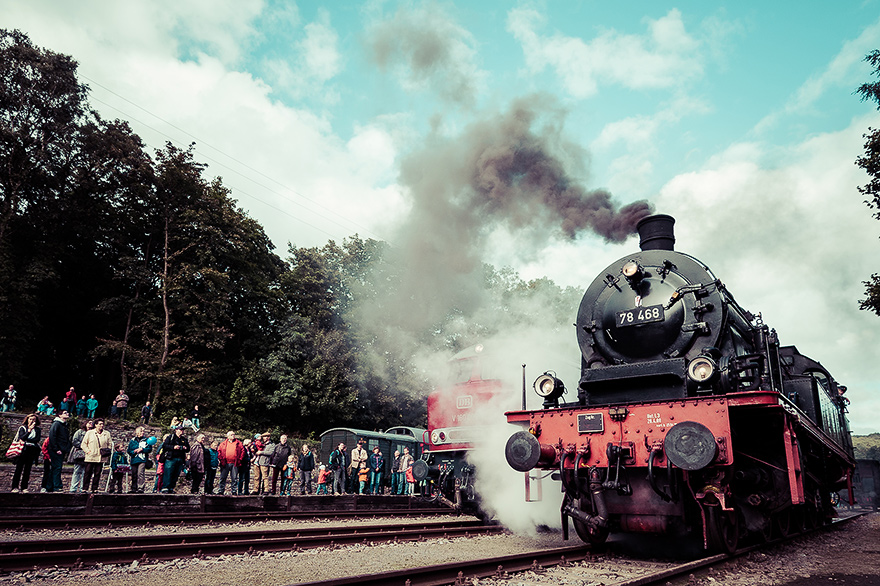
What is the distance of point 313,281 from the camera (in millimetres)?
28922

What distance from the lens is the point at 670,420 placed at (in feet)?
18.7

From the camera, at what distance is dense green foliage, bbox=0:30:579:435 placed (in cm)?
2198

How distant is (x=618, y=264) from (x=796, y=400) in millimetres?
3301

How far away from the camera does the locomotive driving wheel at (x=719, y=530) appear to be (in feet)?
19.2

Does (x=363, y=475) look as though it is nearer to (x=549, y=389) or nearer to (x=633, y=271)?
(x=549, y=389)

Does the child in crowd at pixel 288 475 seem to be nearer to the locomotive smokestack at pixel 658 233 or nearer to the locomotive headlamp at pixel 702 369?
the locomotive smokestack at pixel 658 233

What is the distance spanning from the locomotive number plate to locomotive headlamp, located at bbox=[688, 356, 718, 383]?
87cm

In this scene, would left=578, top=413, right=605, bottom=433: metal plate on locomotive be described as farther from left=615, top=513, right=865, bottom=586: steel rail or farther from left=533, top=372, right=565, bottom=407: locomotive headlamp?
left=615, top=513, right=865, bottom=586: steel rail

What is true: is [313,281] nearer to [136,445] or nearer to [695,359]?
[136,445]

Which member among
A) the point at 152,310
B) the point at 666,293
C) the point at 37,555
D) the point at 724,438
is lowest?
the point at 37,555

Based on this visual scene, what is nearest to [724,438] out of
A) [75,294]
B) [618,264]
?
[618,264]

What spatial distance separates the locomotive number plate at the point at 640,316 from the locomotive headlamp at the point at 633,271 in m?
0.37

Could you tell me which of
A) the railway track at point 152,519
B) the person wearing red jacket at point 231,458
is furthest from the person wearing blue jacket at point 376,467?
the railway track at point 152,519

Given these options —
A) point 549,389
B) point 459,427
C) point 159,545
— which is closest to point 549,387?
point 549,389
